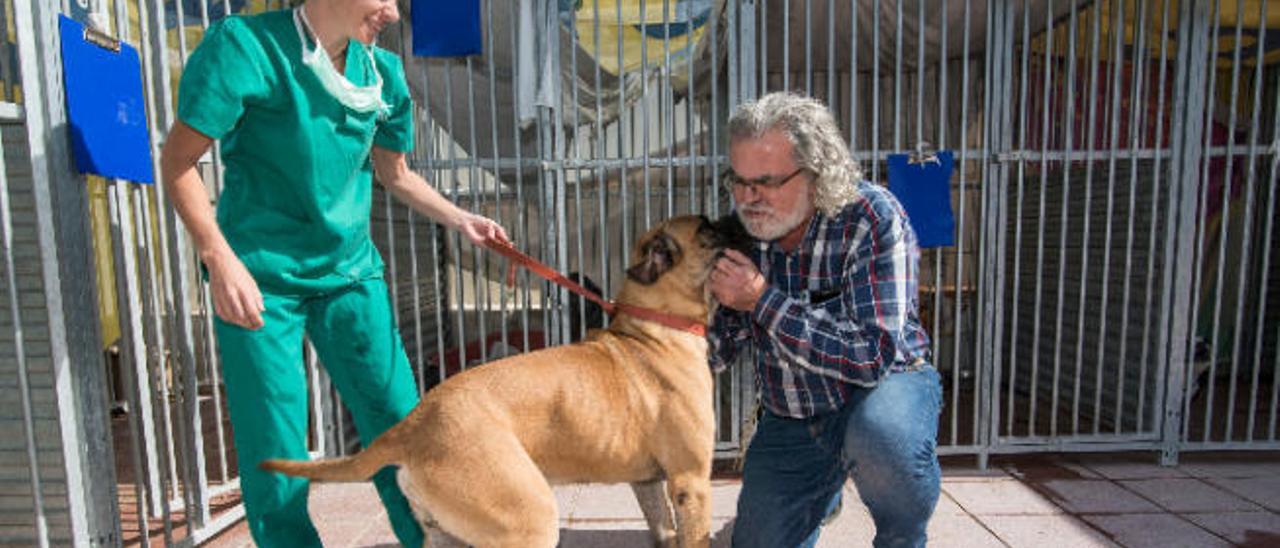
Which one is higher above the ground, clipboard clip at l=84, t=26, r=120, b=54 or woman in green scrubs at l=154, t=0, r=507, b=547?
clipboard clip at l=84, t=26, r=120, b=54

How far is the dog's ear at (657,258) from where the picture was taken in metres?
2.68

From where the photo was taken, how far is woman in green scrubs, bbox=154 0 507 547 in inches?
79.3

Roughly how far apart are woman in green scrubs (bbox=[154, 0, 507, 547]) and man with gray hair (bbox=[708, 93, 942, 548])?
1308 millimetres

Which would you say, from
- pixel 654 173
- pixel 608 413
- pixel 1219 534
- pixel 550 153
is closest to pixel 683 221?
pixel 608 413

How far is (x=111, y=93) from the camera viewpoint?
9.16 feet

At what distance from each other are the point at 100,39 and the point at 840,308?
3087 mm

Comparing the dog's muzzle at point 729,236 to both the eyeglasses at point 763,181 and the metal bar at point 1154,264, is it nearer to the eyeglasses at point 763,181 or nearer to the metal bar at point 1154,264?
the eyeglasses at point 763,181

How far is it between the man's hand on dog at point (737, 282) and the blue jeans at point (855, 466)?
56 centimetres

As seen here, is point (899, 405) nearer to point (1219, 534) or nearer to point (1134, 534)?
point (1134, 534)

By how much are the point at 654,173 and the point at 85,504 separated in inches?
200

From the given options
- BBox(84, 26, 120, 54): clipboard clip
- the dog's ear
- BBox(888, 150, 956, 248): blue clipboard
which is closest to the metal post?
BBox(84, 26, 120, 54): clipboard clip

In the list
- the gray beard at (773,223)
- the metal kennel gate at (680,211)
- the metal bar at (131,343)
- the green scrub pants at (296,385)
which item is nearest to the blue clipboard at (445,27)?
the metal kennel gate at (680,211)

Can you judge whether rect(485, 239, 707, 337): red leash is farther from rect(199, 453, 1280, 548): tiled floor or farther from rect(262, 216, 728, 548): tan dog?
rect(199, 453, 1280, 548): tiled floor

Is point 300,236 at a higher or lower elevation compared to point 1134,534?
higher
